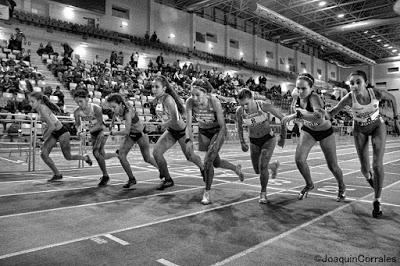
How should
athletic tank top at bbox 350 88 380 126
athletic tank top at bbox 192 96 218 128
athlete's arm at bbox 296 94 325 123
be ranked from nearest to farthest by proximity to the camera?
1. athletic tank top at bbox 350 88 380 126
2. athlete's arm at bbox 296 94 325 123
3. athletic tank top at bbox 192 96 218 128

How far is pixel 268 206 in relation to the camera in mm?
5012

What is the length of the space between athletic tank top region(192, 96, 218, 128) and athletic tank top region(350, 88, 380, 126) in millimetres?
2086

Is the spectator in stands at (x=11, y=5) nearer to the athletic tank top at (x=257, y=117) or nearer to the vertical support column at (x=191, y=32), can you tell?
the vertical support column at (x=191, y=32)

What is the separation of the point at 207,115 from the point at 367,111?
92.7 inches

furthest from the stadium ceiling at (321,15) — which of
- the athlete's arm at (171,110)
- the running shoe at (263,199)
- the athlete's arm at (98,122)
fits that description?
the running shoe at (263,199)

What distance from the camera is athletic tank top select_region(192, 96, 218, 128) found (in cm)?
551

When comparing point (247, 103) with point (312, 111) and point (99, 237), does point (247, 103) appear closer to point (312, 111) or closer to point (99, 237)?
point (312, 111)

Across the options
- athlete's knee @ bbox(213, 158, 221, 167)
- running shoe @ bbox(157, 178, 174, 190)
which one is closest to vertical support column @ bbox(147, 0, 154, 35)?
running shoe @ bbox(157, 178, 174, 190)

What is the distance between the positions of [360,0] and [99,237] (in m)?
34.0

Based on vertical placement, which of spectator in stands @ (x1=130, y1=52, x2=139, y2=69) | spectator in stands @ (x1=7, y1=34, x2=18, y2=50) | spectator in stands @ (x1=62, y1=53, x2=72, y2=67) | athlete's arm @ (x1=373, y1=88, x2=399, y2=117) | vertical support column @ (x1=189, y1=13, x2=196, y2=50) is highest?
vertical support column @ (x1=189, y1=13, x2=196, y2=50)

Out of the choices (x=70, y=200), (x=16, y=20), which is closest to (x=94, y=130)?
(x=70, y=200)

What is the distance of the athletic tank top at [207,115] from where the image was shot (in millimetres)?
5512

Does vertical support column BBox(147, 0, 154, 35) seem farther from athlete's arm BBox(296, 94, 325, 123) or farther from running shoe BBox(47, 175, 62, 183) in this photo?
athlete's arm BBox(296, 94, 325, 123)

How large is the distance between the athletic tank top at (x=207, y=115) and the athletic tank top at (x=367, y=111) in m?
2.09
